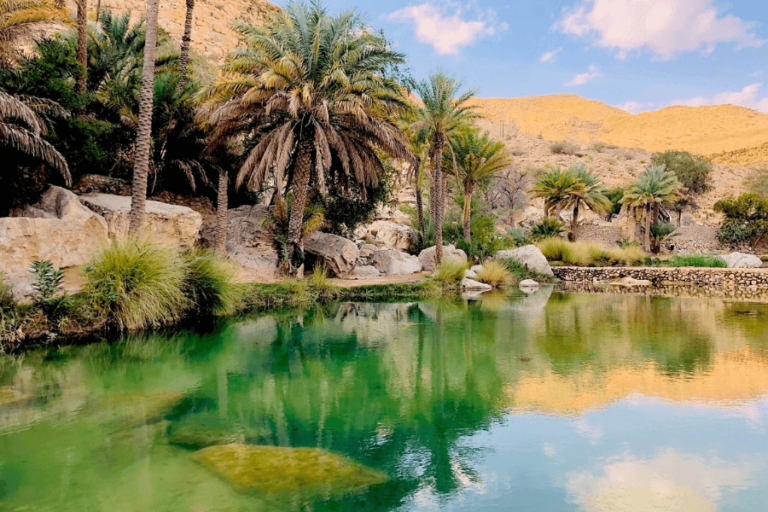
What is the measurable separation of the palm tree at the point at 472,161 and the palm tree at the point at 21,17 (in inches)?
712

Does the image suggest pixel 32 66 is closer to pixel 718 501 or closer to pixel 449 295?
pixel 449 295

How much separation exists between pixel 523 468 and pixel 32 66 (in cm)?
1474

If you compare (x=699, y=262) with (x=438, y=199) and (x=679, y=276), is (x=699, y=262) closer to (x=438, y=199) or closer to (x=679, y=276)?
(x=679, y=276)

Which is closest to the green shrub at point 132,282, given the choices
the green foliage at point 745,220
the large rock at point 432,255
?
the large rock at point 432,255

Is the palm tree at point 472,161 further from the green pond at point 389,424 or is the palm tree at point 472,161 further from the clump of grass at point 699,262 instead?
the green pond at point 389,424

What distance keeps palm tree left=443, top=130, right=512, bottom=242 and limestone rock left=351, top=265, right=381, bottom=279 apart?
5774 mm

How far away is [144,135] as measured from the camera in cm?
1284

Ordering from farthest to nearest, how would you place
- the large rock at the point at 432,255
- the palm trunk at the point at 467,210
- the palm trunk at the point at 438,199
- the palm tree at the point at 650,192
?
the palm tree at the point at 650,192
the palm trunk at the point at 467,210
the large rock at the point at 432,255
the palm trunk at the point at 438,199

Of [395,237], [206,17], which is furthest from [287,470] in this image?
[206,17]

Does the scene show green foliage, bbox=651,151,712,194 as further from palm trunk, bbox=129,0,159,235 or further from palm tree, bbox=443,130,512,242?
palm trunk, bbox=129,0,159,235

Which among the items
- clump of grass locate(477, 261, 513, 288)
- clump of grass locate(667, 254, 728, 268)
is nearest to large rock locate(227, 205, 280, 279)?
clump of grass locate(477, 261, 513, 288)

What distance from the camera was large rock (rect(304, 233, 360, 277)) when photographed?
20.2 meters

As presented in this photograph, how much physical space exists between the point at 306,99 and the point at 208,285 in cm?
720

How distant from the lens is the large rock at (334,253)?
66.4ft
